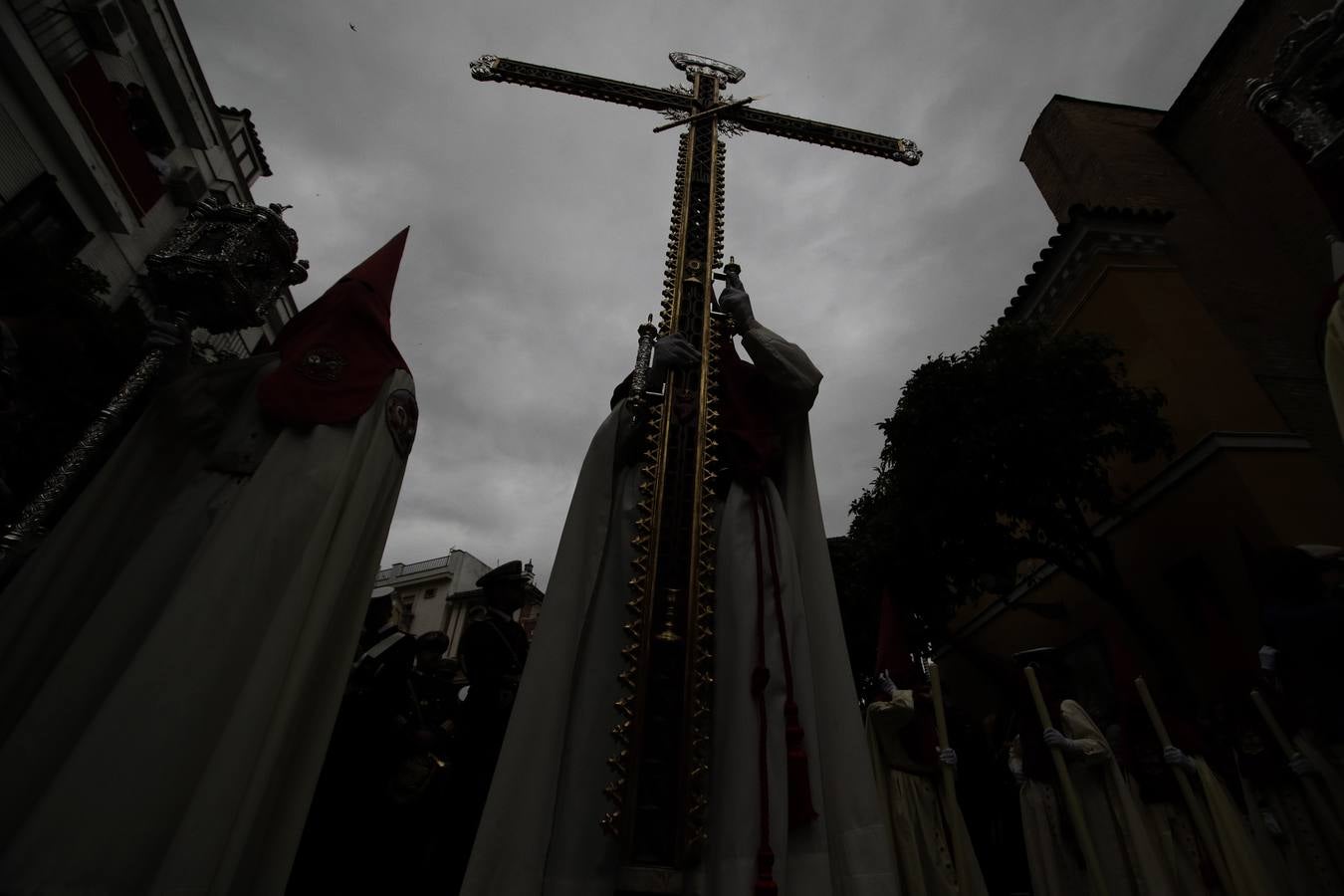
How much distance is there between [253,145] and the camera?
17.3 meters

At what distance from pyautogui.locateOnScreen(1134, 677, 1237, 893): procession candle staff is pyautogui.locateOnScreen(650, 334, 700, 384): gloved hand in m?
5.52

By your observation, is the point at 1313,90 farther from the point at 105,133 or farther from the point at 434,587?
the point at 434,587

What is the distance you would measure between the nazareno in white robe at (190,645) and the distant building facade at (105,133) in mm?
7057

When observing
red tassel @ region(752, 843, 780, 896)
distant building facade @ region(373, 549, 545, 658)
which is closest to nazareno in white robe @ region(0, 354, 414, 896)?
red tassel @ region(752, 843, 780, 896)

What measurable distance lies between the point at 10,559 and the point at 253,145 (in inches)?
776

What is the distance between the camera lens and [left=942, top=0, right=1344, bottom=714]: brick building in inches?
348

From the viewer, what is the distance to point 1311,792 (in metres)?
5.11

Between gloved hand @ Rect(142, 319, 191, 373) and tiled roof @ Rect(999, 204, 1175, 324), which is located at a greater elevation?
tiled roof @ Rect(999, 204, 1175, 324)

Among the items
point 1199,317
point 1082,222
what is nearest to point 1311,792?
point 1199,317

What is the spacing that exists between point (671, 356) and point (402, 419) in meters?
1.23

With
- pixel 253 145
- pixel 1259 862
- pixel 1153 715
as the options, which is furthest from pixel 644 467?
pixel 253 145

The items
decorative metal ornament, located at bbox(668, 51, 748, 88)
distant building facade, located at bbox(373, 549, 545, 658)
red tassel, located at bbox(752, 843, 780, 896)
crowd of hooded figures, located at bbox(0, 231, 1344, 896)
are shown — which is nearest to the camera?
red tassel, located at bbox(752, 843, 780, 896)

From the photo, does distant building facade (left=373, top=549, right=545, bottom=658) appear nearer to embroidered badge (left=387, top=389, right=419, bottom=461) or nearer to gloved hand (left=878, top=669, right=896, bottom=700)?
gloved hand (left=878, top=669, right=896, bottom=700)

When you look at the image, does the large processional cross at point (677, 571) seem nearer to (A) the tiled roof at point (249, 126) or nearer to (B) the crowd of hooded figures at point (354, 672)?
(B) the crowd of hooded figures at point (354, 672)
